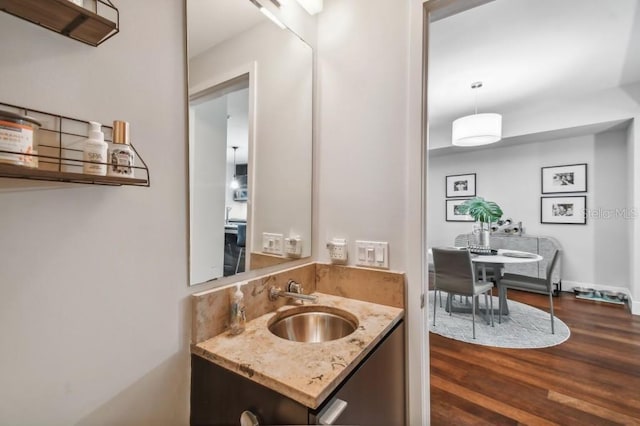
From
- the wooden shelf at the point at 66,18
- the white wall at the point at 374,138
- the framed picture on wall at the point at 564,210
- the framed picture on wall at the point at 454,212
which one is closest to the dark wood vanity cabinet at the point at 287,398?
the white wall at the point at 374,138

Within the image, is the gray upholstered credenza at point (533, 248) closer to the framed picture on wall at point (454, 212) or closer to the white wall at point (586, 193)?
the white wall at point (586, 193)

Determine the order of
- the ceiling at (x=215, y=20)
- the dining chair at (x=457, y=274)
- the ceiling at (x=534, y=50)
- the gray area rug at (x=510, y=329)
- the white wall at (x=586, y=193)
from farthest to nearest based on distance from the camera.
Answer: the white wall at (x=586, y=193), the dining chair at (x=457, y=274), the gray area rug at (x=510, y=329), the ceiling at (x=534, y=50), the ceiling at (x=215, y=20)

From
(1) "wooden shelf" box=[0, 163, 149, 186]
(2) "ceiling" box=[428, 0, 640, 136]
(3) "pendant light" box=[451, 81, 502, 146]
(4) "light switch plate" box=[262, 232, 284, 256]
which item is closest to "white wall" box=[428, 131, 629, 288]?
(2) "ceiling" box=[428, 0, 640, 136]

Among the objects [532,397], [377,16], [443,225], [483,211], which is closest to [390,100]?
[377,16]

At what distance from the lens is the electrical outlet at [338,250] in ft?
4.47

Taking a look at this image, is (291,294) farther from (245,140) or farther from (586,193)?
(586,193)

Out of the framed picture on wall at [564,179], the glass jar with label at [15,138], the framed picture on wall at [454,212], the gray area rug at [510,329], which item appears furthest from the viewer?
the framed picture on wall at [454,212]

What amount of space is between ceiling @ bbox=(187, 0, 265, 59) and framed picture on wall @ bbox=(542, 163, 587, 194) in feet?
15.8

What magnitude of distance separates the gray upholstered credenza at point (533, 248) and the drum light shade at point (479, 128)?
1.70 m

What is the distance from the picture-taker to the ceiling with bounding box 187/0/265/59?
2.92 ft

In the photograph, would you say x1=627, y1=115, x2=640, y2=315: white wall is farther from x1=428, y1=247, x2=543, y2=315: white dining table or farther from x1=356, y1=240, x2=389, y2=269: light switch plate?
x1=356, y1=240, x2=389, y2=269: light switch plate

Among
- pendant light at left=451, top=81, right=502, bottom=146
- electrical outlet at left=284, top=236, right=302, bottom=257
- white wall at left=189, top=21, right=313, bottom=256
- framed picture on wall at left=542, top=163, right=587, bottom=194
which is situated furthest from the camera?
framed picture on wall at left=542, top=163, right=587, bottom=194

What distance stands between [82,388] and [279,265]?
745 millimetres

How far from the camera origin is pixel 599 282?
12.9 ft
